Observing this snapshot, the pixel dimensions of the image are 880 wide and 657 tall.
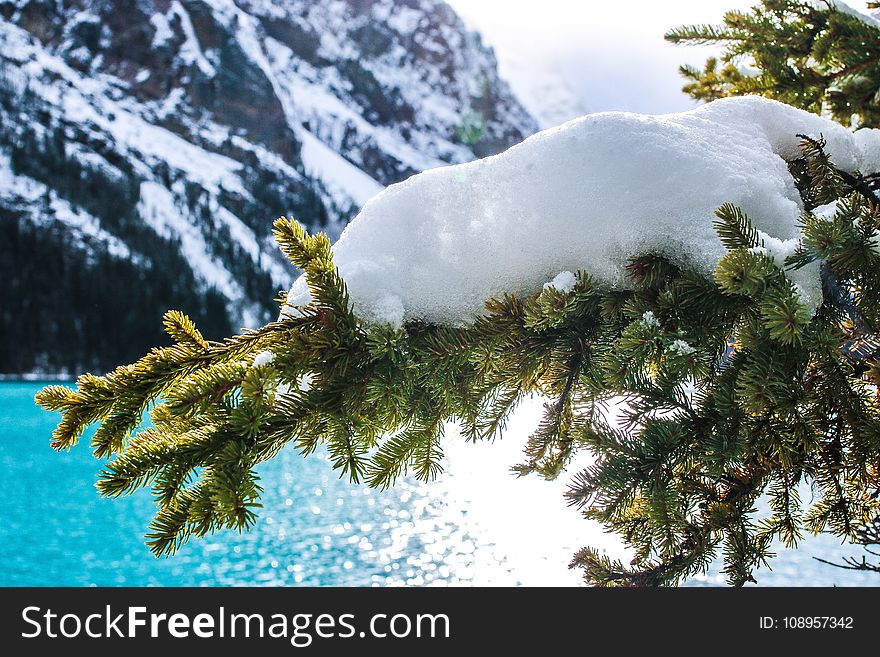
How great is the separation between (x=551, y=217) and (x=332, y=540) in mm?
22217

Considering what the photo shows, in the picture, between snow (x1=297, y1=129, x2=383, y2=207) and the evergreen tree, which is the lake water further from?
snow (x1=297, y1=129, x2=383, y2=207)

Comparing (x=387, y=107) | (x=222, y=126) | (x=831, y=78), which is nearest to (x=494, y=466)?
(x=831, y=78)

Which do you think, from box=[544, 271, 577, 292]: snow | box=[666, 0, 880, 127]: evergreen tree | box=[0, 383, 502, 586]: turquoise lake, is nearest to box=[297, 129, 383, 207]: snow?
box=[0, 383, 502, 586]: turquoise lake

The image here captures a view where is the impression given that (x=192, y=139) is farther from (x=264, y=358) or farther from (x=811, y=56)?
(x=264, y=358)

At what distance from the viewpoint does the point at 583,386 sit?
4.88ft

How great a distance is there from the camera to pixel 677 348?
3.82 feet

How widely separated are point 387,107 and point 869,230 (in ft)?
588

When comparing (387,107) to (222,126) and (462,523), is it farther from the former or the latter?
(462,523)

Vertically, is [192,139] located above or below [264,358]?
above

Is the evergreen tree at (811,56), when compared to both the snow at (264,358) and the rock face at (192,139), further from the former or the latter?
the rock face at (192,139)

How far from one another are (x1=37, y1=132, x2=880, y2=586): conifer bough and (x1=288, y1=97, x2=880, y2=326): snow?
0.05 meters

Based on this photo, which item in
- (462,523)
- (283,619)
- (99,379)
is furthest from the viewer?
(462,523)

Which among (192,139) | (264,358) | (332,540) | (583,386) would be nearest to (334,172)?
(192,139)

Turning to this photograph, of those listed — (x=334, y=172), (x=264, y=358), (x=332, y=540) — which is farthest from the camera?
(x=334, y=172)
